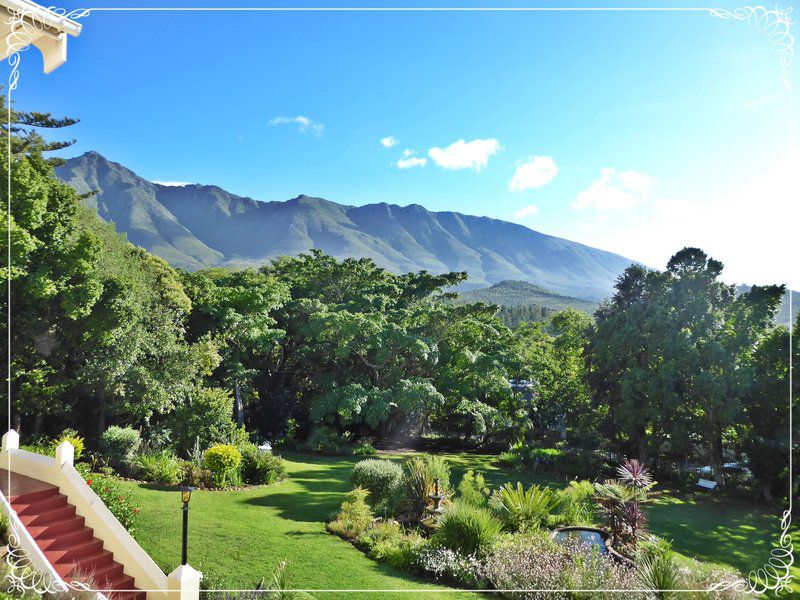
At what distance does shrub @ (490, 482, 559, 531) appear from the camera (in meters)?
8.86

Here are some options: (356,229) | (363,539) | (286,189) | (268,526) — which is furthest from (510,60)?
(268,526)

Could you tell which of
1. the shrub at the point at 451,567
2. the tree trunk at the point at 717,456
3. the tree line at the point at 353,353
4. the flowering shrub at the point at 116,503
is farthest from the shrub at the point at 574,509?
the flowering shrub at the point at 116,503

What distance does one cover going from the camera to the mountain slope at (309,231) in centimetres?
787

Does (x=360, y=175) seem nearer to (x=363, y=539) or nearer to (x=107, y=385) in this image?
(x=363, y=539)

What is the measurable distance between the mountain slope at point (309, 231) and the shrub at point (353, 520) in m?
4.71

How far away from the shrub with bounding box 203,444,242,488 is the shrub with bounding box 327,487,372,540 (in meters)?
3.32

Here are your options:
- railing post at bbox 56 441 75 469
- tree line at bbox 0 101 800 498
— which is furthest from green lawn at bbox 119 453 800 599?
tree line at bbox 0 101 800 498

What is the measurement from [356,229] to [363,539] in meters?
5.84

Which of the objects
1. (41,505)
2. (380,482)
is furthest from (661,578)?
(41,505)

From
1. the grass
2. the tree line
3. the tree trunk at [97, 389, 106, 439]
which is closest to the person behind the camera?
the grass

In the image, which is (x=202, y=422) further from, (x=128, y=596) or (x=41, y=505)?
(x=128, y=596)

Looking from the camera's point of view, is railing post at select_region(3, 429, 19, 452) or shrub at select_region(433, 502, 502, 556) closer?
railing post at select_region(3, 429, 19, 452)

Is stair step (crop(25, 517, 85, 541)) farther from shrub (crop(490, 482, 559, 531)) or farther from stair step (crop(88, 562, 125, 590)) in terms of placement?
shrub (crop(490, 482, 559, 531))

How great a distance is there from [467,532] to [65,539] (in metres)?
5.60
